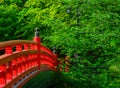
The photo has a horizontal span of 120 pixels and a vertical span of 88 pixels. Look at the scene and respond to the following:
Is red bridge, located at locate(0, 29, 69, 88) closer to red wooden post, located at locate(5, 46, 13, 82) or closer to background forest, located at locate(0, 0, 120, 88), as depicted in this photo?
red wooden post, located at locate(5, 46, 13, 82)

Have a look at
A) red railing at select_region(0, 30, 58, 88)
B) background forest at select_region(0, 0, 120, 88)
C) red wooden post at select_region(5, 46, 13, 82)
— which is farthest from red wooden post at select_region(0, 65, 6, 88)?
background forest at select_region(0, 0, 120, 88)

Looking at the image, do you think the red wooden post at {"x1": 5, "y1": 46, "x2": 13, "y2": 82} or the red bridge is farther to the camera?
A: the red wooden post at {"x1": 5, "y1": 46, "x2": 13, "y2": 82}

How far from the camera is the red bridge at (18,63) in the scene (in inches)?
258

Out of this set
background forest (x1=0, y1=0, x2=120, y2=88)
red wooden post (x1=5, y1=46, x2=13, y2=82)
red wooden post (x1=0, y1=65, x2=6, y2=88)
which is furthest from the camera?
background forest (x1=0, y1=0, x2=120, y2=88)

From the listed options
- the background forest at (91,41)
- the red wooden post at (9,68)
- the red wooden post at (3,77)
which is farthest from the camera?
the background forest at (91,41)

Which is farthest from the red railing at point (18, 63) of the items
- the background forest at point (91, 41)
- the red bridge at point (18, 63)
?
the background forest at point (91, 41)

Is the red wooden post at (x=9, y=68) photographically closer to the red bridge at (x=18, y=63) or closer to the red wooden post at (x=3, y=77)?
the red bridge at (x=18, y=63)

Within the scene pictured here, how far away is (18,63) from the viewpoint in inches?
317

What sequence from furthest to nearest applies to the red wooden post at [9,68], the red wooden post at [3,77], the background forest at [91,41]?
the background forest at [91,41], the red wooden post at [9,68], the red wooden post at [3,77]

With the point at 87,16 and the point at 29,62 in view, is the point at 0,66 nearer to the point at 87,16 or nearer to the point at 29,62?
the point at 29,62

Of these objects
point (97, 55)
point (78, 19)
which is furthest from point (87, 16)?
point (97, 55)

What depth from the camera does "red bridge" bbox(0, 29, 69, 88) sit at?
21.5ft

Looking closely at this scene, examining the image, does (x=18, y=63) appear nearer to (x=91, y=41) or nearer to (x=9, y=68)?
(x=9, y=68)

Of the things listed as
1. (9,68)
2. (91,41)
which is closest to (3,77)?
(9,68)
